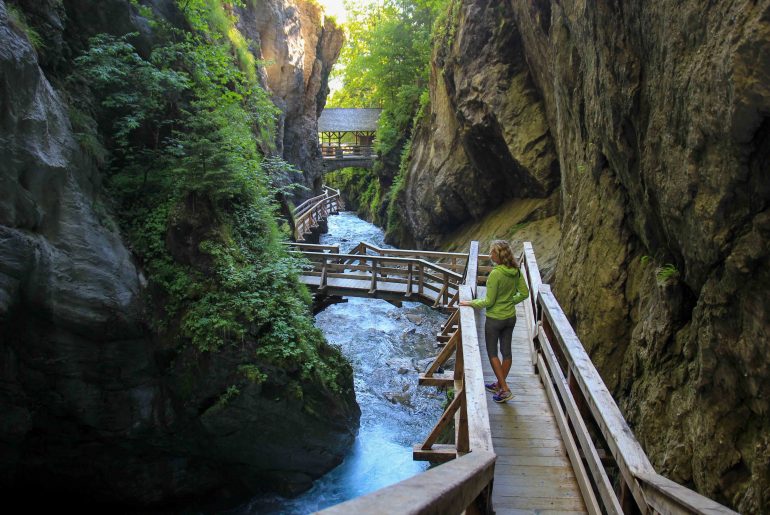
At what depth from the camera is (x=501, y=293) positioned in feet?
18.0

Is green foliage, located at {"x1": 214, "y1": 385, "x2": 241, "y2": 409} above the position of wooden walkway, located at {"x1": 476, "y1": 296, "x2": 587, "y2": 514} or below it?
below

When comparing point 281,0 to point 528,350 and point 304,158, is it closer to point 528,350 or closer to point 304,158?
point 304,158

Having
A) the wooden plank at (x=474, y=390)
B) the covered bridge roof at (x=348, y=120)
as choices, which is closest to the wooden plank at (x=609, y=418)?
the wooden plank at (x=474, y=390)

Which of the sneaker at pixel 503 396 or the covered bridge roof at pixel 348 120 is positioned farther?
the covered bridge roof at pixel 348 120

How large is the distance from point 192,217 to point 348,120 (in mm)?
37194

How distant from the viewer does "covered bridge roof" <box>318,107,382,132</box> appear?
144 feet

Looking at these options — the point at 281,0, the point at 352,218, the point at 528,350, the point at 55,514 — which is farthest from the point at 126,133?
the point at 352,218

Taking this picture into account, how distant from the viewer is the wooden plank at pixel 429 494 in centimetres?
152

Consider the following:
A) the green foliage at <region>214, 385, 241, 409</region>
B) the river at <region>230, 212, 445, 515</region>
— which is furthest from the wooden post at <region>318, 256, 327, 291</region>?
the green foliage at <region>214, 385, 241, 409</region>

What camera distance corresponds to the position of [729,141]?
11.6ft

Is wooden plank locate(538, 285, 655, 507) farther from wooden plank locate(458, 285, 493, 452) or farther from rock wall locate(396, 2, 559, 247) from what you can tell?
rock wall locate(396, 2, 559, 247)

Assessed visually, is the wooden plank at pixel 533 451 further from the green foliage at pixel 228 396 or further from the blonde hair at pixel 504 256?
the green foliage at pixel 228 396

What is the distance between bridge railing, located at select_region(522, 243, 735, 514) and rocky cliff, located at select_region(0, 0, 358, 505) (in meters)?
4.71

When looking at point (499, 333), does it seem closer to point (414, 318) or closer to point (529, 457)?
point (529, 457)
